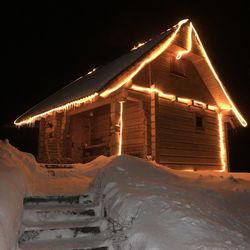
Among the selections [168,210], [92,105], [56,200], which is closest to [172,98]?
[92,105]

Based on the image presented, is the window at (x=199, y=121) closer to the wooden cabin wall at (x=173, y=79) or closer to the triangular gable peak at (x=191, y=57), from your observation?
the wooden cabin wall at (x=173, y=79)

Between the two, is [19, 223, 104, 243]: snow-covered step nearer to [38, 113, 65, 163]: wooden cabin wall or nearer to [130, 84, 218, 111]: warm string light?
[130, 84, 218, 111]: warm string light

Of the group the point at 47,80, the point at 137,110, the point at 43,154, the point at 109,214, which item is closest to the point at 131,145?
the point at 137,110

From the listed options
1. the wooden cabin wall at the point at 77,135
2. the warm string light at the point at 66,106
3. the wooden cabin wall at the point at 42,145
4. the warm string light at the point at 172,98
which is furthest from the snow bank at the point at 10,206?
the wooden cabin wall at the point at 42,145

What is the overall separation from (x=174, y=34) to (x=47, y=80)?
4331 centimetres

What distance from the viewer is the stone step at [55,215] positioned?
6.20 meters

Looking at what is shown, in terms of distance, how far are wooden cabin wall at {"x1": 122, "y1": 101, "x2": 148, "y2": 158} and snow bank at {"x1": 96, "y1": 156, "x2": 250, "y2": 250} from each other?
5.85m

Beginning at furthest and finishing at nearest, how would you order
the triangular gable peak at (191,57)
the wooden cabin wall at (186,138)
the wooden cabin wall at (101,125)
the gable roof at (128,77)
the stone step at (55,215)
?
the wooden cabin wall at (101,125), the wooden cabin wall at (186,138), the triangular gable peak at (191,57), the gable roof at (128,77), the stone step at (55,215)

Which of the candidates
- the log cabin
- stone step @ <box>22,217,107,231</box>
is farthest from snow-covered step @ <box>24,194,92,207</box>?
the log cabin

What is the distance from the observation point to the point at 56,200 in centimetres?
707

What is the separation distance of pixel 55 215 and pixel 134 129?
877 centimetres

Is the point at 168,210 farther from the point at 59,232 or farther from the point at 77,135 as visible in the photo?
the point at 77,135

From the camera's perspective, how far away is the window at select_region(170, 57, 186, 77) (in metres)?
15.4

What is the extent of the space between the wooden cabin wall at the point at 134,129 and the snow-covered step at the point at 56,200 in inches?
266
